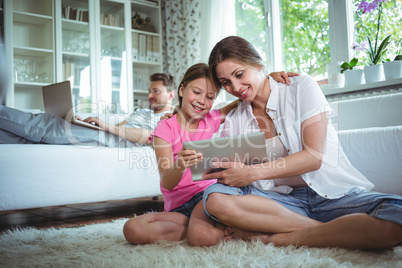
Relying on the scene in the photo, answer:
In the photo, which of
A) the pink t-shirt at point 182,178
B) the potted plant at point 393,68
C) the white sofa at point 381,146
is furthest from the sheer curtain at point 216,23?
the pink t-shirt at point 182,178

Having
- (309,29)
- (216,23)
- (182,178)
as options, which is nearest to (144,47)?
(216,23)

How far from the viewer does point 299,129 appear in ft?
3.85

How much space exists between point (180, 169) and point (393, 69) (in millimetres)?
1687

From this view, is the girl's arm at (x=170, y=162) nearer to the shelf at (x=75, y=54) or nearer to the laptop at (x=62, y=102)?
the laptop at (x=62, y=102)

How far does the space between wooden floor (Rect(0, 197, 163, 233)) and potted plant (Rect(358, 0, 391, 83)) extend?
1585mm

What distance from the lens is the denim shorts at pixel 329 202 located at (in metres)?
0.90

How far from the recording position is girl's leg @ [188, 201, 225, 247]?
3.68 feet

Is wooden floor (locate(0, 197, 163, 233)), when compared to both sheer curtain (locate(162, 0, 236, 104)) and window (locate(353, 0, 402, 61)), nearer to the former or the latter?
sheer curtain (locate(162, 0, 236, 104))

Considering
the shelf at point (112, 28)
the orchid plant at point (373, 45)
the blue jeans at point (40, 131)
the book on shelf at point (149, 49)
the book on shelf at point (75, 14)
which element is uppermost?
the book on shelf at point (75, 14)

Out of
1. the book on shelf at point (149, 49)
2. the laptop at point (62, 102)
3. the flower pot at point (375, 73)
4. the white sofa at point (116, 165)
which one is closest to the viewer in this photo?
the white sofa at point (116, 165)

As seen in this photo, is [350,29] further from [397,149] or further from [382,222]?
[382,222]

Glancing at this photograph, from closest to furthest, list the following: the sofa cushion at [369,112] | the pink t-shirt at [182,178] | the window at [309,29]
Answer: the pink t-shirt at [182,178] → the sofa cushion at [369,112] → the window at [309,29]

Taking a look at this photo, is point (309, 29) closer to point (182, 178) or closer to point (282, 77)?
point (282, 77)

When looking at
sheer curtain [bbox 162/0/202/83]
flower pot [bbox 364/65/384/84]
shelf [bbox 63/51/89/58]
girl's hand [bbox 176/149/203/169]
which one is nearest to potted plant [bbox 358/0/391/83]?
flower pot [bbox 364/65/384/84]
